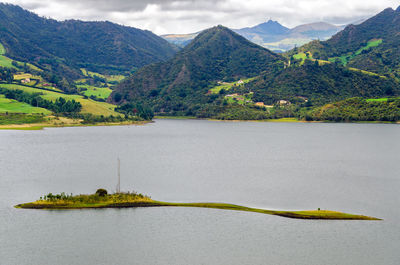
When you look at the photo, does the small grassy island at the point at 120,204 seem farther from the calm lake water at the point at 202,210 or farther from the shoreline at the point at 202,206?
the calm lake water at the point at 202,210

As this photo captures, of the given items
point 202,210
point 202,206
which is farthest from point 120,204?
point 202,206

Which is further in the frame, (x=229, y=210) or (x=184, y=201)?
(x=184, y=201)

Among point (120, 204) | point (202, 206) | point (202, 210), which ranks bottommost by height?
point (202, 210)

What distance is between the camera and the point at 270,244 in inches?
1885

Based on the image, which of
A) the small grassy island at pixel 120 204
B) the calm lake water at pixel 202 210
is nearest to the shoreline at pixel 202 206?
the small grassy island at pixel 120 204

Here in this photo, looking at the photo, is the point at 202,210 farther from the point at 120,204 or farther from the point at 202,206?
the point at 120,204

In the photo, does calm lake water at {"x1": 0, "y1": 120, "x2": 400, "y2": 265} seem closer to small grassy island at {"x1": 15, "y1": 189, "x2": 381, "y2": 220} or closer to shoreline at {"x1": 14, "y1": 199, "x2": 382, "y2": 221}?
shoreline at {"x1": 14, "y1": 199, "x2": 382, "y2": 221}

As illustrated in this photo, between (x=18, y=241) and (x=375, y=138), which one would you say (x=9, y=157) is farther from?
(x=375, y=138)

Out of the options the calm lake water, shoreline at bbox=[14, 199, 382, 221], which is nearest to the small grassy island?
shoreline at bbox=[14, 199, 382, 221]

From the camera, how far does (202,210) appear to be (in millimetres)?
60688

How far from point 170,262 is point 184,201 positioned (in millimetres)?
23107

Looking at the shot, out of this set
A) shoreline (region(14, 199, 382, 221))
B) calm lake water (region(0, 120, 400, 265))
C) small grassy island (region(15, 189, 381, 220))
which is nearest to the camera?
calm lake water (region(0, 120, 400, 265))

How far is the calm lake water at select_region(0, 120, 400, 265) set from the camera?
45.5 m

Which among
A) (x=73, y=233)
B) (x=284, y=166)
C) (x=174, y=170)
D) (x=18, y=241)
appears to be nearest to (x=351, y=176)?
(x=284, y=166)
